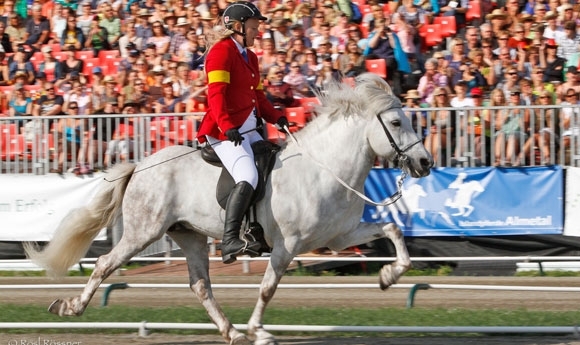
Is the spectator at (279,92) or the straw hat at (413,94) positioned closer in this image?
the straw hat at (413,94)

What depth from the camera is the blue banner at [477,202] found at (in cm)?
1308

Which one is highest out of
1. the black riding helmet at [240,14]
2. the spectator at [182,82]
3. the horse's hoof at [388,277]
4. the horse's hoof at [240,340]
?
the black riding helmet at [240,14]

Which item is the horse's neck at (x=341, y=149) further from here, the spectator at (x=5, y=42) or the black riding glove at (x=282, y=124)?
the spectator at (x=5, y=42)

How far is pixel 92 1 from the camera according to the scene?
1933cm

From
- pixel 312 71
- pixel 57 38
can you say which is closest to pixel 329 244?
pixel 312 71

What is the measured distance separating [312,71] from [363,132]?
709 cm

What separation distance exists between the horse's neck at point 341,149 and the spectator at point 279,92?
6.20 meters

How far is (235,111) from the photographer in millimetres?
8180

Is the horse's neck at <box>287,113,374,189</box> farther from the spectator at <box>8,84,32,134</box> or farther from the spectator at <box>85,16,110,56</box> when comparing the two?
the spectator at <box>85,16,110,56</box>

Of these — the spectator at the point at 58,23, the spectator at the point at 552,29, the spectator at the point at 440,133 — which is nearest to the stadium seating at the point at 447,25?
the spectator at the point at 552,29

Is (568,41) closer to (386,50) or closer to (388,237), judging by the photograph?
(386,50)

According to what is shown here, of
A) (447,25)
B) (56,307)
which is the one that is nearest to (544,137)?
(447,25)

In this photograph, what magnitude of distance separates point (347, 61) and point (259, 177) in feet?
23.4

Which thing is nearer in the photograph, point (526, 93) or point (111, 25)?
point (526, 93)
